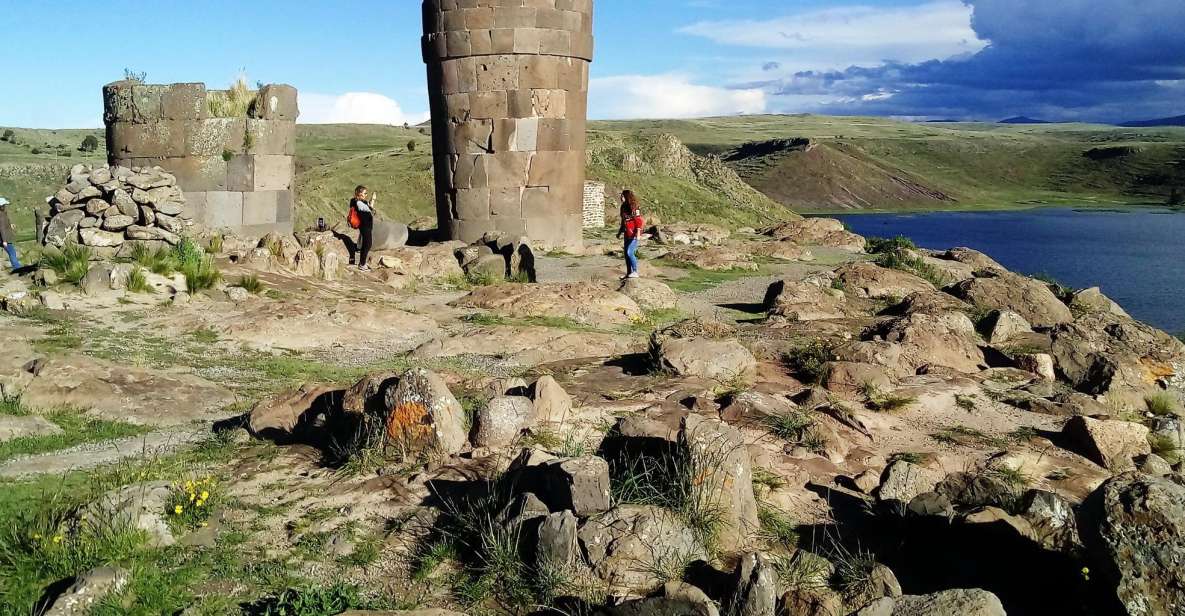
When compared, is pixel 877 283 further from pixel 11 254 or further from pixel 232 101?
pixel 11 254

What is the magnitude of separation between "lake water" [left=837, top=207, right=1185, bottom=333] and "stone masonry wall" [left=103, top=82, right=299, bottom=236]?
19.4 m

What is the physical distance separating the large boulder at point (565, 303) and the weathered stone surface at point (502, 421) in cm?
561

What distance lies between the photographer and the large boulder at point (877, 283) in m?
14.6

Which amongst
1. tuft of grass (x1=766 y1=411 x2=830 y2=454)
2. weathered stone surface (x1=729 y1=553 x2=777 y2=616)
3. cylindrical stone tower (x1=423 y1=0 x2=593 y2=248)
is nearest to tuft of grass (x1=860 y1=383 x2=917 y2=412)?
tuft of grass (x1=766 y1=411 x2=830 y2=454)

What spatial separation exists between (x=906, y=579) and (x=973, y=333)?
5890mm

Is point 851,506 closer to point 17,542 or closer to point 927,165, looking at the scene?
point 17,542

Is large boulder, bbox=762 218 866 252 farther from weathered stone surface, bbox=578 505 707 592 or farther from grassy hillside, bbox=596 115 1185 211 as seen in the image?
grassy hillside, bbox=596 115 1185 211

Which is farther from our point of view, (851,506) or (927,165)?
(927,165)

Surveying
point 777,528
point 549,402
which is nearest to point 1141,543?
point 777,528

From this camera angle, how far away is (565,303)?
12953 millimetres

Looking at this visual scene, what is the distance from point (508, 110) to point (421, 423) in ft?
39.0

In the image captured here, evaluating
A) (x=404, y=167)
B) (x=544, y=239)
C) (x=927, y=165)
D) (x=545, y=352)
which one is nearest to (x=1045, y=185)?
(x=927, y=165)

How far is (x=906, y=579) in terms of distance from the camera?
5.53 metres

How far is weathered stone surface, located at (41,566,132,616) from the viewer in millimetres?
4660
